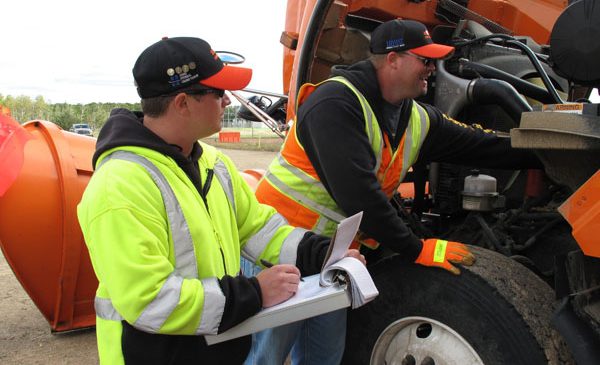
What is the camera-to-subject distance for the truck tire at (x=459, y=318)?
2.14 metres

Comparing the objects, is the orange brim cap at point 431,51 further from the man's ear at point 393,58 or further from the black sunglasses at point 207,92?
the black sunglasses at point 207,92

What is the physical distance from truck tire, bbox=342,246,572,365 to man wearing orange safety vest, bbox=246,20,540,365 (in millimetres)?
90

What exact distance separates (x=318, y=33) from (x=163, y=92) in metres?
2.28

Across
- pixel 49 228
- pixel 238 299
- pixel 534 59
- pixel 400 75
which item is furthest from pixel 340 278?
pixel 49 228

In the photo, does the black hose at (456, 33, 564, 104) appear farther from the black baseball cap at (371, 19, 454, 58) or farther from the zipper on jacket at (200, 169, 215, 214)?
the zipper on jacket at (200, 169, 215, 214)

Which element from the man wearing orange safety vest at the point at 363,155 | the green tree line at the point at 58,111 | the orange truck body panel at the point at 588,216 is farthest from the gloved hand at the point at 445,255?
the green tree line at the point at 58,111

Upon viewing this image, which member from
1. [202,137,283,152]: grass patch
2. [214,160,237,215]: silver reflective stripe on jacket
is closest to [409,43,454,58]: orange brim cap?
[214,160,237,215]: silver reflective stripe on jacket

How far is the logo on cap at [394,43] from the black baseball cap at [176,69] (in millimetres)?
1020

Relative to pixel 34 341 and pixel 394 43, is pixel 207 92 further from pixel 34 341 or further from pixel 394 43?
pixel 34 341

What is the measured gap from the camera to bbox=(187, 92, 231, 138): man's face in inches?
71.6

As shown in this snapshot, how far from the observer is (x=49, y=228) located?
4.02 m

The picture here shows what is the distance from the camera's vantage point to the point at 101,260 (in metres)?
1.58

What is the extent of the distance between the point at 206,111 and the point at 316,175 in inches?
34.7

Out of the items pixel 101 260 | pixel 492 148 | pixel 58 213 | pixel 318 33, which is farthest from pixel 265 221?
pixel 58 213
